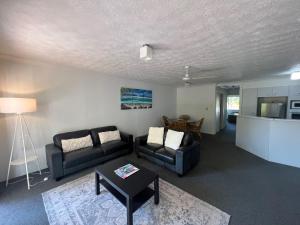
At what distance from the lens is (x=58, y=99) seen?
324 cm

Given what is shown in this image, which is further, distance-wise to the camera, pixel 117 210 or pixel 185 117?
pixel 185 117

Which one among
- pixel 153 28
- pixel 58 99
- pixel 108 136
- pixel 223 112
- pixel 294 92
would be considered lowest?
pixel 108 136

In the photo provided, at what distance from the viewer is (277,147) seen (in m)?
3.33

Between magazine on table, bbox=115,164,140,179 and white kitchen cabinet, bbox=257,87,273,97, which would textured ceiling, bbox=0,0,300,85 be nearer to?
magazine on table, bbox=115,164,140,179

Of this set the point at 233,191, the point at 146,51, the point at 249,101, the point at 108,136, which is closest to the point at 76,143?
the point at 108,136

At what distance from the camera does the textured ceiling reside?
1.22m

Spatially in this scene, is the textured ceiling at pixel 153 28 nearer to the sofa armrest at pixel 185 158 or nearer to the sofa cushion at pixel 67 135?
the sofa cushion at pixel 67 135

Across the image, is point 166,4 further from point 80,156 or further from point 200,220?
point 80,156

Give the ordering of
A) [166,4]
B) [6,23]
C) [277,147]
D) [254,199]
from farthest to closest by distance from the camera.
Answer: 1. [277,147]
2. [254,199]
3. [6,23]
4. [166,4]

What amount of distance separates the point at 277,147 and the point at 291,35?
2802 mm

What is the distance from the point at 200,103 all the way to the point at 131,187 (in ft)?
18.5

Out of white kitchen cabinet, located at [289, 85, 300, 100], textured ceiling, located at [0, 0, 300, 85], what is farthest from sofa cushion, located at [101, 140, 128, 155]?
white kitchen cabinet, located at [289, 85, 300, 100]

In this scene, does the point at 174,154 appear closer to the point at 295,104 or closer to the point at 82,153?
the point at 82,153

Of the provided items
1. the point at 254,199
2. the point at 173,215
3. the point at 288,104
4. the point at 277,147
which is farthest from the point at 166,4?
the point at 288,104
